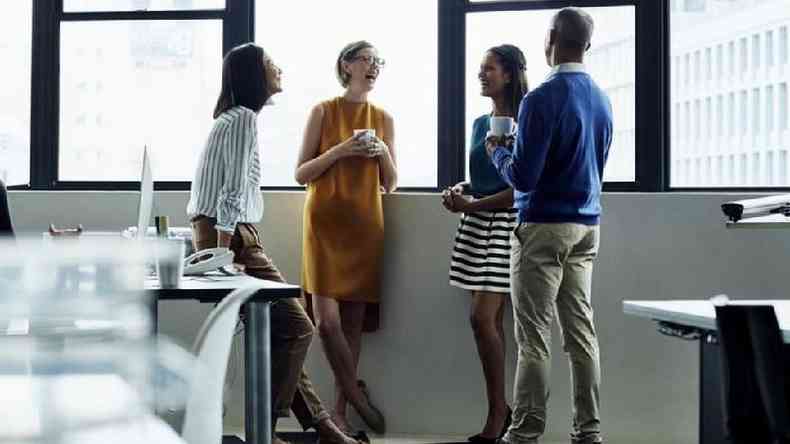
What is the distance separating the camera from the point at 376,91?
5.31 metres

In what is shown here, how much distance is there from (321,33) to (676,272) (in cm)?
183

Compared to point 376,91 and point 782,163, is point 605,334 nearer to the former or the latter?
point 782,163

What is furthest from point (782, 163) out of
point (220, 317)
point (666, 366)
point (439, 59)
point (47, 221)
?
point (220, 317)

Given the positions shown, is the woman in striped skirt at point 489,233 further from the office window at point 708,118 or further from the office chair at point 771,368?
the office chair at point 771,368

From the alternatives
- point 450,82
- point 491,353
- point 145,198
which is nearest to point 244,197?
point 145,198

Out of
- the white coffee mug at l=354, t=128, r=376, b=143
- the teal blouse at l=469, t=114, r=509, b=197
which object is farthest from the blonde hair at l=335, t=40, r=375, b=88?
the teal blouse at l=469, t=114, r=509, b=197

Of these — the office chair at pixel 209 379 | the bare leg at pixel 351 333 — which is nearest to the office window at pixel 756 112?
the bare leg at pixel 351 333

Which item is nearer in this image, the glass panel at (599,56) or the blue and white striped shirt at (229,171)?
the blue and white striped shirt at (229,171)

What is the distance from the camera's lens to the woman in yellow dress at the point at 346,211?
4.91 meters

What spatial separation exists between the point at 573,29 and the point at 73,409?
2835mm

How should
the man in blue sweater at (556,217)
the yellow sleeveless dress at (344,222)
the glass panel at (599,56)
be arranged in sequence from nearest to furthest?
the man in blue sweater at (556,217), the yellow sleeveless dress at (344,222), the glass panel at (599,56)

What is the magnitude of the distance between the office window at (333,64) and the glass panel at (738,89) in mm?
1046

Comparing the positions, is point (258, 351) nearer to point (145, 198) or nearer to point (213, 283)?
point (213, 283)

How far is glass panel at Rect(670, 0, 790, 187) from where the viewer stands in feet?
16.6
